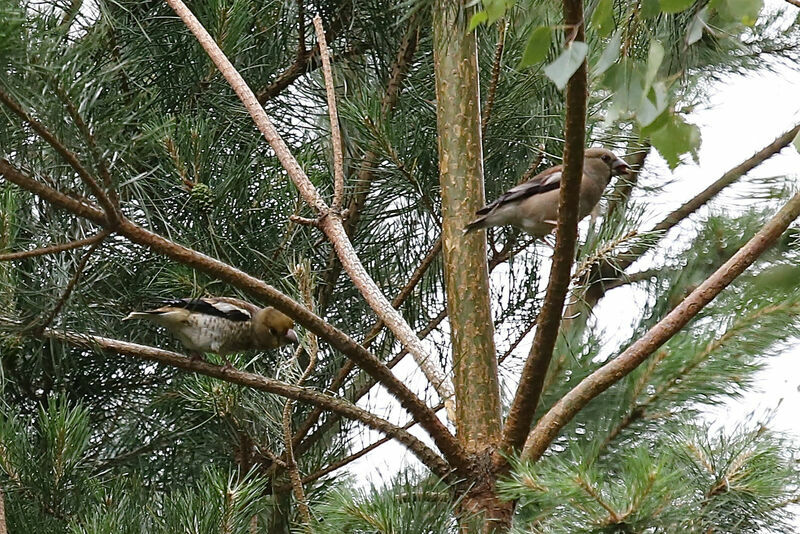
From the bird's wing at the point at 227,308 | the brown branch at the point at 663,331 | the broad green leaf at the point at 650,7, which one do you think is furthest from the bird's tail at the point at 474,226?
the broad green leaf at the point at 650,7

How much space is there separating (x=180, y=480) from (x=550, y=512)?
0.94m

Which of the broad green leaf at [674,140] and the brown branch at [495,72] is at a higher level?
the brown branch at [495,72]

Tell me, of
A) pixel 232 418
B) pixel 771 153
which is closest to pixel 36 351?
pixel 232 418

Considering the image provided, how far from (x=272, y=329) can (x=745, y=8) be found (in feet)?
5.59

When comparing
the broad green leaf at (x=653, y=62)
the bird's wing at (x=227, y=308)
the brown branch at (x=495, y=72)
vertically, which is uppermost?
the brown branch at (x=495, y=72)

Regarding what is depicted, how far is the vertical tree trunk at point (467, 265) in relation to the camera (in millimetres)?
1510

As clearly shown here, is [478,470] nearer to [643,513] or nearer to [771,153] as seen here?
[643,513]

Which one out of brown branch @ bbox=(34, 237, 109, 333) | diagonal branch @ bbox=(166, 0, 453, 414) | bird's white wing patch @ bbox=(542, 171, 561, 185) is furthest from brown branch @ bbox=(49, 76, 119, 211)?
bird's white wing patch @ bbox=(542, 171, 561, 185)

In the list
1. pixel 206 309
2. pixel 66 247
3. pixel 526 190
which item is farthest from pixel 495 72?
pixel 66 247

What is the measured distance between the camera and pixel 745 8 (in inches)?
29.2

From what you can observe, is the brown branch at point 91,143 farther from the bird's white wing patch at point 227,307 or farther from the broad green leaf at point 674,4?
the bird's white wing patch at point 227,307

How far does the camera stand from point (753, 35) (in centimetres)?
282

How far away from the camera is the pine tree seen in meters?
1.21

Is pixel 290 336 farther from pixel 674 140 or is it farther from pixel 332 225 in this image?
pixel 674 140
